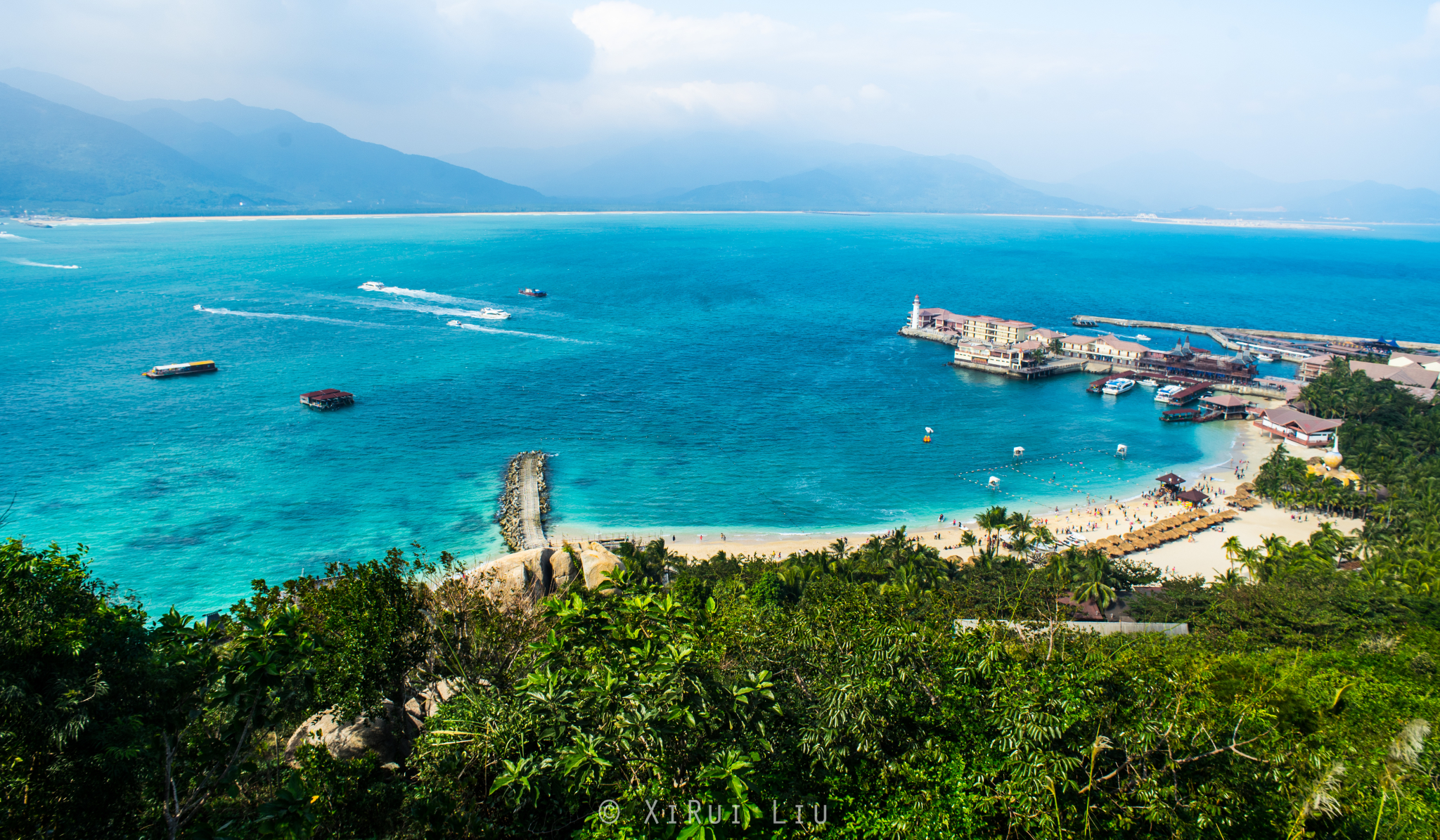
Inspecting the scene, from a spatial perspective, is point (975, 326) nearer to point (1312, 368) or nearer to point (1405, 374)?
point (1312, 368)

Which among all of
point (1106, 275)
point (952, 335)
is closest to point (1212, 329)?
point (952, 335)

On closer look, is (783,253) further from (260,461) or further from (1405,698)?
(1405,698)

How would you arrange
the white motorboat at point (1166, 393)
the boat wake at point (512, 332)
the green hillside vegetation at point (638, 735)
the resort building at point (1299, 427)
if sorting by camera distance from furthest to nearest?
the boat wake at point (512, 332)
the white motorboat at point (1166, 393)
the resort building at point (1299, 427)
the green hillside vegetation at point (638, 735)

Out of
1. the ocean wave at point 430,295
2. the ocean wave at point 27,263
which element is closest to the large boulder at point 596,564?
the ocean wave at point 430,295

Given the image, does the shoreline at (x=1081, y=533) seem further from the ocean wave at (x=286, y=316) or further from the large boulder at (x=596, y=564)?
the ocean wave at (x=286, y=316)

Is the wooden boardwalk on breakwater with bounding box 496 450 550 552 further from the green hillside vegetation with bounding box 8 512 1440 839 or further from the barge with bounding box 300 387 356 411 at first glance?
the green hillside vegetation with bounding box 8 512 1440 839

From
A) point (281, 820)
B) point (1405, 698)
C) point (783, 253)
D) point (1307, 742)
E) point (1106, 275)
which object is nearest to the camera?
point (281, 820)
